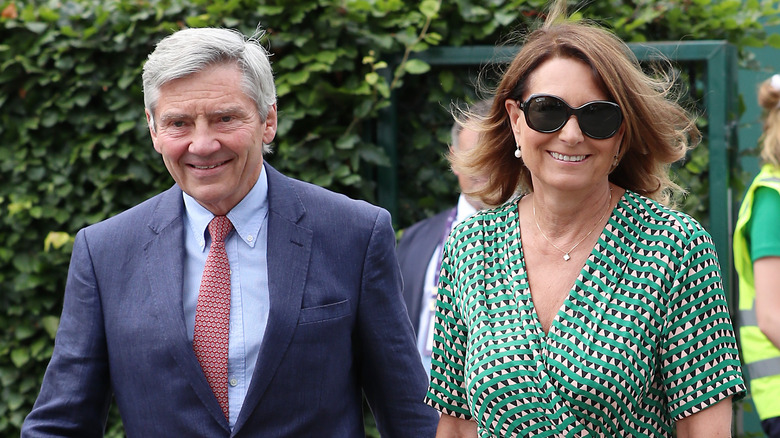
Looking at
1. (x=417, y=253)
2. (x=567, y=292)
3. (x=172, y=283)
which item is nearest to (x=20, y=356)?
(x=417, y=253)

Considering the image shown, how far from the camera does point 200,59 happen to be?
2672 mm

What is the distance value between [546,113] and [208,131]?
0.91 metres

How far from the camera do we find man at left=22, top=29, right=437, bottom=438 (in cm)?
268

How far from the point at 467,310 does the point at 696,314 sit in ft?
1.91

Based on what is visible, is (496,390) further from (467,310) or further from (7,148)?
(7,148)

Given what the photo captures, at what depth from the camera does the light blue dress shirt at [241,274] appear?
106 inches

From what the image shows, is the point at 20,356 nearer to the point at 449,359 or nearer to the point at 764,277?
the point at 449,359

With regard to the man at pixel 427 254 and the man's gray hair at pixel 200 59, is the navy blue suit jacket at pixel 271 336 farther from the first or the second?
the man at pixel 427 254

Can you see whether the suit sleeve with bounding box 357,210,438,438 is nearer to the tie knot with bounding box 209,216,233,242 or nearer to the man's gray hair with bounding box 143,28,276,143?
the tie knot with bounding box 209,216,233,242

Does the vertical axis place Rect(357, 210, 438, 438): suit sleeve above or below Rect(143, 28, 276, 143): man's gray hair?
below

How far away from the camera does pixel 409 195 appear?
16.4 feet

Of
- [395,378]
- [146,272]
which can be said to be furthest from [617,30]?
[146,272]

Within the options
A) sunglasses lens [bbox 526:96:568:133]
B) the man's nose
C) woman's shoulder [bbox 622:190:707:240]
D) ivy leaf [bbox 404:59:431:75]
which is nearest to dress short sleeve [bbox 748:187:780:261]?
woman's shoulder [bbox 622:190:707:240]

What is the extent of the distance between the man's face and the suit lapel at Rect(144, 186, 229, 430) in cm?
14
